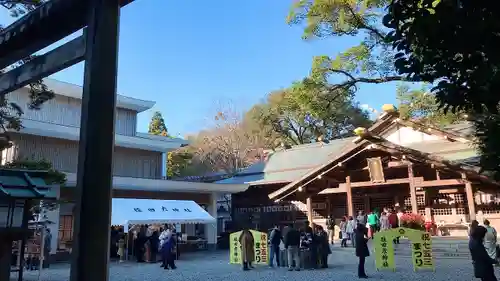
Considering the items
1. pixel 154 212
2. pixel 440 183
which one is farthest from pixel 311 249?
pixel 154 212

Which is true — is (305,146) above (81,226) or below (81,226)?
above

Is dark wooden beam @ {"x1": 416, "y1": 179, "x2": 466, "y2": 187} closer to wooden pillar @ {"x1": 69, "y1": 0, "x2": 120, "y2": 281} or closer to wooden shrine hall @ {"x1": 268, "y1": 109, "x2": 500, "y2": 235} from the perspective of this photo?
wooden shrine hall @ {"x1": 268, "y1": 109, "x2": 500, "y2": 235}

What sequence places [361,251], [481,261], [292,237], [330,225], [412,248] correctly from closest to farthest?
[481,261], [361,251], [412,248], [292,237], [330,225]

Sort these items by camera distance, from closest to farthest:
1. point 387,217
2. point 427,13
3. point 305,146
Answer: point 427,13
point 387,217
point 305,146

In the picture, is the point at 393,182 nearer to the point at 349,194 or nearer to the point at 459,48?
the point at 349,194

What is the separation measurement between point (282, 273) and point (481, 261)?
231 inches

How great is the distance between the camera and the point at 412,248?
40.4ft

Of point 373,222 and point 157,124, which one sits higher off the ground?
point 157,124

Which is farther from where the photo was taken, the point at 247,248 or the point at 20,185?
the point at 247,248

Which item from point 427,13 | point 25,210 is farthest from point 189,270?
point 427,13

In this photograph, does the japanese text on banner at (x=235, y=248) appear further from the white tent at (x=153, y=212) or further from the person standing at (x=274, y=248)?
the white tent at (x=153, y=212)

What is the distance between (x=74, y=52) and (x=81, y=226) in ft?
6.35

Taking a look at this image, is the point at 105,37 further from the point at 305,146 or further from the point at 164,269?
the point at 305,146

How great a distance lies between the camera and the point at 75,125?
76.0ft
